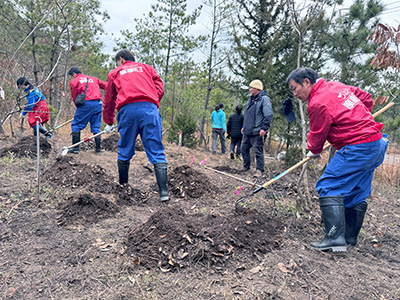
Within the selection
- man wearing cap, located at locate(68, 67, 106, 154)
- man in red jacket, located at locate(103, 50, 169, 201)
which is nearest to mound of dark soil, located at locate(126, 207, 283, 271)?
man in red jacket, located at locate(103, 50, 169, 201)

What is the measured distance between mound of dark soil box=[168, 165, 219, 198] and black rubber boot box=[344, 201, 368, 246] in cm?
212

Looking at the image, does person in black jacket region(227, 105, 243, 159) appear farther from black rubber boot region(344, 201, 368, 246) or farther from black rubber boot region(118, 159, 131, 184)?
black rubber boot region(344, 201, 368, 246)

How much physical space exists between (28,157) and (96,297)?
485cm

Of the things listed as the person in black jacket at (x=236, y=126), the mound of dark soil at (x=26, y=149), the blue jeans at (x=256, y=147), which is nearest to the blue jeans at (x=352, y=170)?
the blue jeans at (x=256, y=147)

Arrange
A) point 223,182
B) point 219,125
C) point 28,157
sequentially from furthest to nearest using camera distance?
point 219,125, point 28,157, point 223,182

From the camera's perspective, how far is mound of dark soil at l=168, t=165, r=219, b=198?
4.41 m

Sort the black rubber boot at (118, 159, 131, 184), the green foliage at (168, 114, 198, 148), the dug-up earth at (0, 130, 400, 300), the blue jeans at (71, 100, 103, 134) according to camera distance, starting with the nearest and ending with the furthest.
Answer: the dug-up earth at (0, 130, 400, 300)
the black rubber boot at (118, 159, 131, 184)
the blue jeans at (71, 100, 103, 134)
the green foliage at (168, 114, 198, 148)

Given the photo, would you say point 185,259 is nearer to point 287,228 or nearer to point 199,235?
point 199,235

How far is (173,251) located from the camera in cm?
241

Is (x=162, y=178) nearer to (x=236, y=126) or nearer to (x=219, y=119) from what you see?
(x=236, y=126)

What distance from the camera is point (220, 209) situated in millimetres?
3879

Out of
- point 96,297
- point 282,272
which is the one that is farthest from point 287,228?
point 96,297

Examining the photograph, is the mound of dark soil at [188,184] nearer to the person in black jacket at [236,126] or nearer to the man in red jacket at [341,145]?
the man in red jacket at [341,145]

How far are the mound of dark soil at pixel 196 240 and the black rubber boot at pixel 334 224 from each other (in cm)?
47
